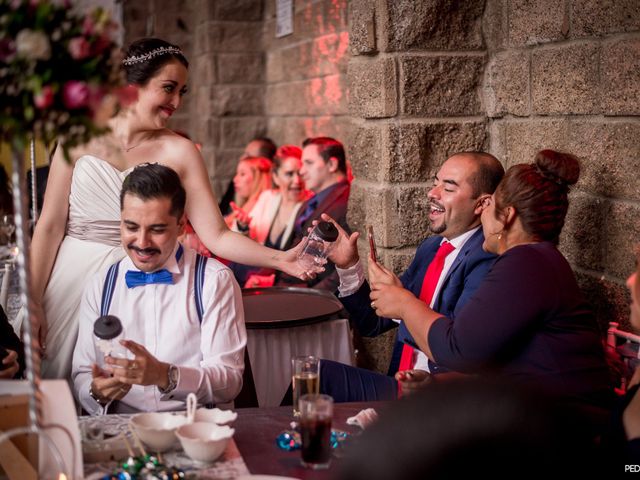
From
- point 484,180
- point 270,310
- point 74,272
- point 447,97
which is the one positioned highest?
point 447,97

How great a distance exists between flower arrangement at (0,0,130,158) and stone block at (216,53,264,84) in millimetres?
6079

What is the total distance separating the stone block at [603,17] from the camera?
2.59 m

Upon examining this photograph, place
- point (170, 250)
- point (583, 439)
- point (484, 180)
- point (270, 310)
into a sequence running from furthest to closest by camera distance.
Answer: point (270, 310), point (484, 180), point (170, 250), point (583, 439)

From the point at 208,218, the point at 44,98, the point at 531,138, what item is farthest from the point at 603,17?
the point at 44,98

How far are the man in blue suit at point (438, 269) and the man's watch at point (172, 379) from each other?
684 millimetres

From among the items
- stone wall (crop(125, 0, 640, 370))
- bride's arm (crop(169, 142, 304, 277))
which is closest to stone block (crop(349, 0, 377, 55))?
stone wall (crop(125, 0, 640, 370))

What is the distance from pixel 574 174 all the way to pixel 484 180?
22.0 inches

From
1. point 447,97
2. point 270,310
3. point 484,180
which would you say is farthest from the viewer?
point 447,97

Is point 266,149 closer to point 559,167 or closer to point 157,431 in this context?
point 559,167

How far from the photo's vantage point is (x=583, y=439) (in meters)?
0.78

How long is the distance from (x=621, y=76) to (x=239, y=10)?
514cm

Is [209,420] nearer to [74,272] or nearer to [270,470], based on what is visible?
[270,470]

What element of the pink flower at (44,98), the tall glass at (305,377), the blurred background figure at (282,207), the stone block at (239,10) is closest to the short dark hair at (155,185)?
the tall glass at (305,377)

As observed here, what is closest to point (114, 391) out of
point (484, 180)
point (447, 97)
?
point (484, 180)
